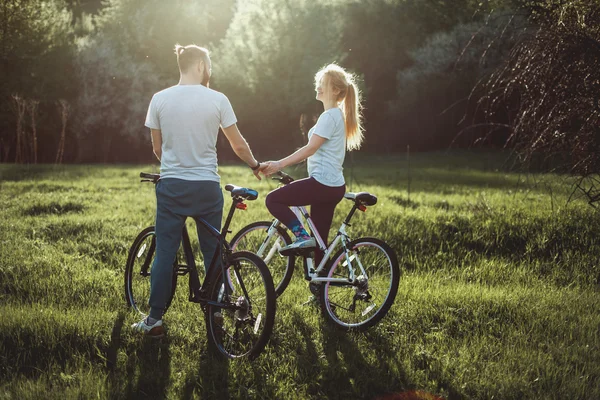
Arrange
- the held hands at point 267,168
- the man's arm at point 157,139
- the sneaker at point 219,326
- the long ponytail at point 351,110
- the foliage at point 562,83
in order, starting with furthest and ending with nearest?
1. the foliage at point 562,83
2. the long ponytail at point 351,110
3. the held hands at point 267,168
4. the man's arm at point 157,139
5. the sneaker at point 219,326

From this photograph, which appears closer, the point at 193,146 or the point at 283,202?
the point at 193,146

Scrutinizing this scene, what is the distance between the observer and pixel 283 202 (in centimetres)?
512

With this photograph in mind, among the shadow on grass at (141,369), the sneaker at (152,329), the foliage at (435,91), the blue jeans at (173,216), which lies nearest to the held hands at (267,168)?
the blue jeans at (173,216)

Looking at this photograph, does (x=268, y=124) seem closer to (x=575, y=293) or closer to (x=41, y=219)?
(x=41, y=219)

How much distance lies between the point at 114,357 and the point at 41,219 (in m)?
6.12

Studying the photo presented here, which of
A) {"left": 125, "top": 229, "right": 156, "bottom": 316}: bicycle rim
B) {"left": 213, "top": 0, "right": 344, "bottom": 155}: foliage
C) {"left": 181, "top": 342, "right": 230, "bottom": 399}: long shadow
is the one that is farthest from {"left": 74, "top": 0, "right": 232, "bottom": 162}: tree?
{"left": 181, "top": 342, "right": 230, "bottom": 399}: long shadow

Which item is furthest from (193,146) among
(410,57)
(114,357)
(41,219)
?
(410,57)

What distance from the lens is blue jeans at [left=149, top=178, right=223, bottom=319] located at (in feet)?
14.5

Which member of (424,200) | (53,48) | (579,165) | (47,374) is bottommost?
(47,374)

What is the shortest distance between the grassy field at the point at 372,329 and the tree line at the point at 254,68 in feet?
65.4

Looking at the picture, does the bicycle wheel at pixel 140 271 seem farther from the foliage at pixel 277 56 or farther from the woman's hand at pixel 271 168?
the foliage at pixel 277 56

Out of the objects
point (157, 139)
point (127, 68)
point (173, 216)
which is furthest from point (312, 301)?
point (127, 68)

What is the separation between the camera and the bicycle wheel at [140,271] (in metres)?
5.35

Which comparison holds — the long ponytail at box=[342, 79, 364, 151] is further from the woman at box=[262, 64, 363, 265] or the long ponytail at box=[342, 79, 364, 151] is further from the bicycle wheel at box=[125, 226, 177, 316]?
the bicycle wheel at box=[125, 226, 177, 316]
